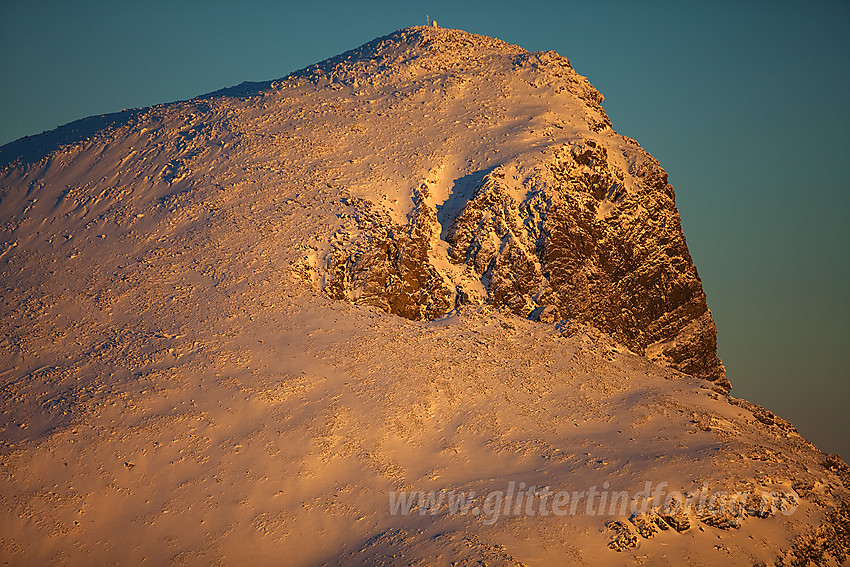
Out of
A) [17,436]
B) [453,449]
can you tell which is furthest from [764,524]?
[17,436]

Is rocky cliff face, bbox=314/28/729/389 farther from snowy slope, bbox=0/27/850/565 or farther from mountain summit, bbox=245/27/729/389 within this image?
snowy slope, bbox=0/27/850/565

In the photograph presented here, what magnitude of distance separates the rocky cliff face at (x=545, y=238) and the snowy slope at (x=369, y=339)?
25 centimetres

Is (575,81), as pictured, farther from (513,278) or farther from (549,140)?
(513,278)

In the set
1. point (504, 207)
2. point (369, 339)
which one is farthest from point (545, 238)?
point (369, 339)

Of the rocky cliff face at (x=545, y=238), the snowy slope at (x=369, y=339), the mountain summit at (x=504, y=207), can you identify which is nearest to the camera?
the snowy slope at (x=369, y=339)

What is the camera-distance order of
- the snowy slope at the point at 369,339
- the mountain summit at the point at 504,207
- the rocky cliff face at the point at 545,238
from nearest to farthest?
the snowy slope at the point at 369,339
the rocky cliff face at the point at 545,238
the mountain summit at the point at 504,207

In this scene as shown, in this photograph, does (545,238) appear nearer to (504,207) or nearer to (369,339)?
(504,207)

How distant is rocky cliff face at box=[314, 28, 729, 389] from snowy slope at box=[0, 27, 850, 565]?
0.25 metres

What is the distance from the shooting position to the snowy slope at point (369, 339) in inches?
1401

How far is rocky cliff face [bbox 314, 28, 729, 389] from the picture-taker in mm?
56875

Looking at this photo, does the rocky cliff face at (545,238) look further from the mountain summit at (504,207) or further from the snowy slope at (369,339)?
the snowy slope at (369,339)

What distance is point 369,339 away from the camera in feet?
162

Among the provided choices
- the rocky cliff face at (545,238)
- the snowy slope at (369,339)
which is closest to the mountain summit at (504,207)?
the rocky cliff face at (545,238)

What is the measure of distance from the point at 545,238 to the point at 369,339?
2021 centimetres
